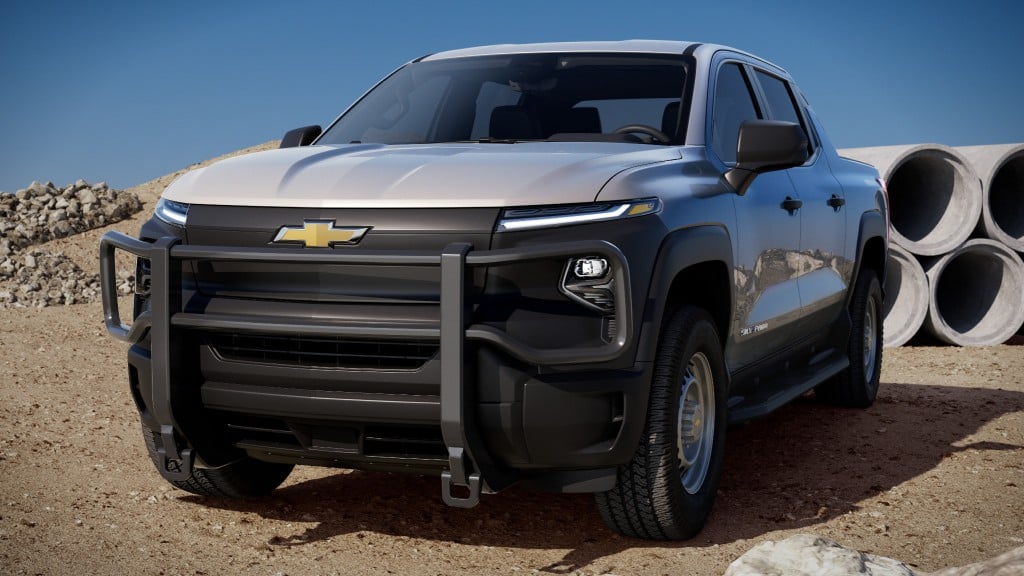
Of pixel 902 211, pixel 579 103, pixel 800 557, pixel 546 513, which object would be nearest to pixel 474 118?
pixel 579 103

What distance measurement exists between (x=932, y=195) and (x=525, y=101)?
8.75 metres

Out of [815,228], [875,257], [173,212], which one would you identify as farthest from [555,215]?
[875,257]

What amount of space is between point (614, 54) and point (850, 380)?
3366mm

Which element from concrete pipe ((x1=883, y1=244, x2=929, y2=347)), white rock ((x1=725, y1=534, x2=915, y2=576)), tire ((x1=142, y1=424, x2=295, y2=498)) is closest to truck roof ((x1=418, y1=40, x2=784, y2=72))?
tire ((x1=142, y1=424, x2=295, y2=498))

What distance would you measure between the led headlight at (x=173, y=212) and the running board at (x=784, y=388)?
8.03 feet

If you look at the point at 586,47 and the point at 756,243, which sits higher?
the point at 586,47

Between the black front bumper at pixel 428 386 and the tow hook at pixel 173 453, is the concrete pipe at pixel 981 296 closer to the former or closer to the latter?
the black front bumper at pixel 428 386

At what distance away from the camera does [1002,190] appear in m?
14.0

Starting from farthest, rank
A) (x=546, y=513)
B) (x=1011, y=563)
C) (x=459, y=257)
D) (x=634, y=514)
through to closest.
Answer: (x=546, y=513) → (x=634, y=514) → (x=459, y=257) → (x=1011, y=563)

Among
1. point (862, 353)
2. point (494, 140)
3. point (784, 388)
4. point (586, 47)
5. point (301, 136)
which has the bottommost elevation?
point (862, 353)

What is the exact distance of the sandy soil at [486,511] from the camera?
174 inches

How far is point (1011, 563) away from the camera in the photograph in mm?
3172

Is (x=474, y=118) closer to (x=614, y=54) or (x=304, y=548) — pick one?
(x=614, y=54)

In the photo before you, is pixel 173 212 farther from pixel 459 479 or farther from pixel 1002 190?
pixel 1002 190
